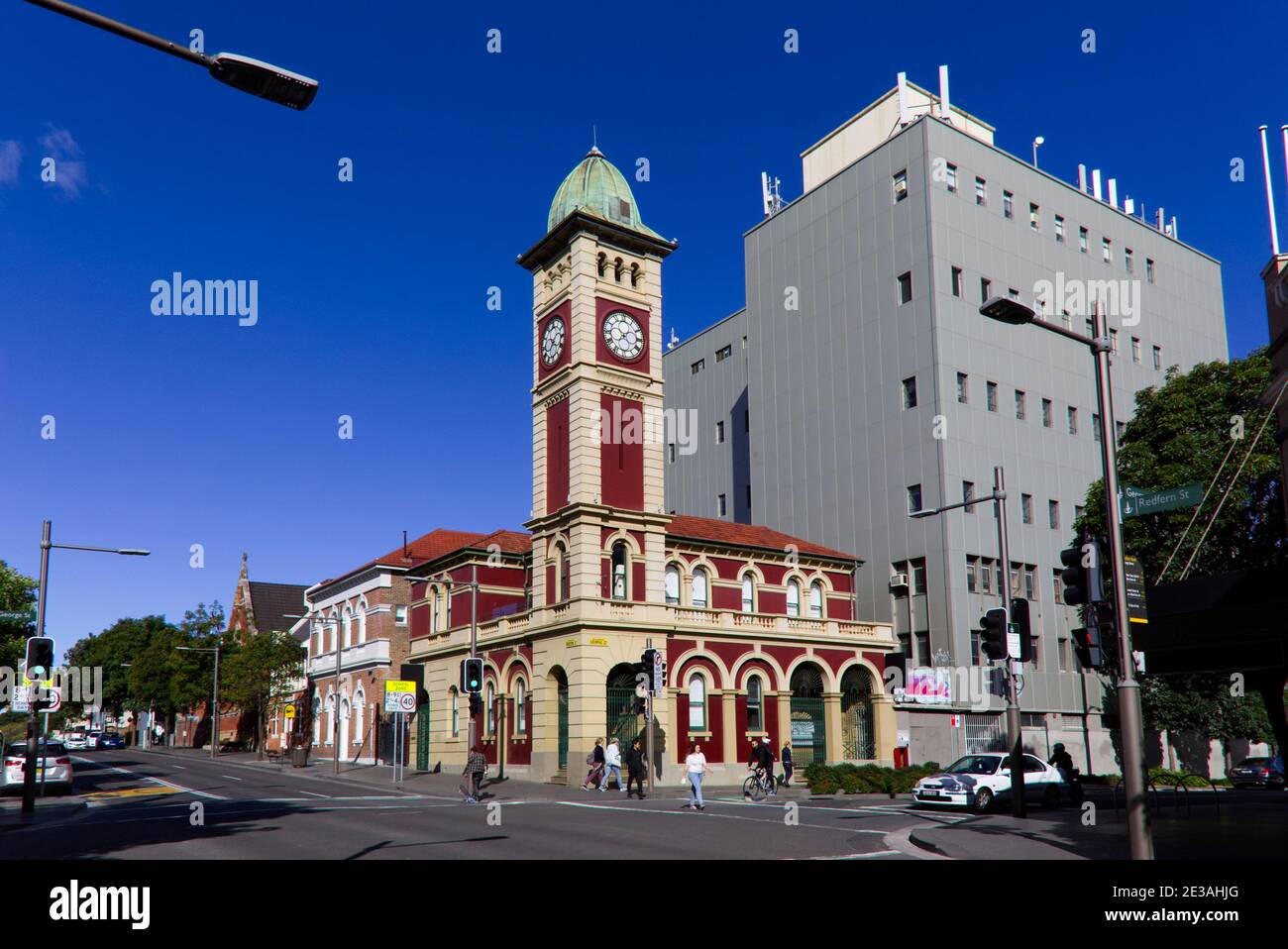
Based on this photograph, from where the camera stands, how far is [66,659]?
121 metres

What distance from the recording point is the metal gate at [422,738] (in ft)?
160

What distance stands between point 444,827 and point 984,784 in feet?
45.9

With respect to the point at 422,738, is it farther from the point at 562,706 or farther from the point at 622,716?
the point at 622,716

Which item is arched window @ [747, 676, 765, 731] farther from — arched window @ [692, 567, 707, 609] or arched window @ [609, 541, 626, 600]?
arched window @ [609, 541, 626, 600]

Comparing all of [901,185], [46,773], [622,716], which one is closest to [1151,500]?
[622,716]

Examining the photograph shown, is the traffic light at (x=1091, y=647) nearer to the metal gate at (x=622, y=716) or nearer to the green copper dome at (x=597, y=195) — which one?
the metal gate at (x=622, y=716)

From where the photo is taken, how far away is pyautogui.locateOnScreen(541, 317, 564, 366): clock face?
43.8 meters

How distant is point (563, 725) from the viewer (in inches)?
1602

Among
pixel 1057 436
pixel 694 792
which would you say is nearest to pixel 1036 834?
pixel 694 792

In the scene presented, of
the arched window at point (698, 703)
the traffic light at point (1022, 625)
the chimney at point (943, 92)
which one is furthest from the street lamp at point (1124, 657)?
the chimney at point (943, 92)

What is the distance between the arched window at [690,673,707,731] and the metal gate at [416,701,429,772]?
13.9 metres

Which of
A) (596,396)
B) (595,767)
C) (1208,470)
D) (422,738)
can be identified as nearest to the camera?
(595,767)
